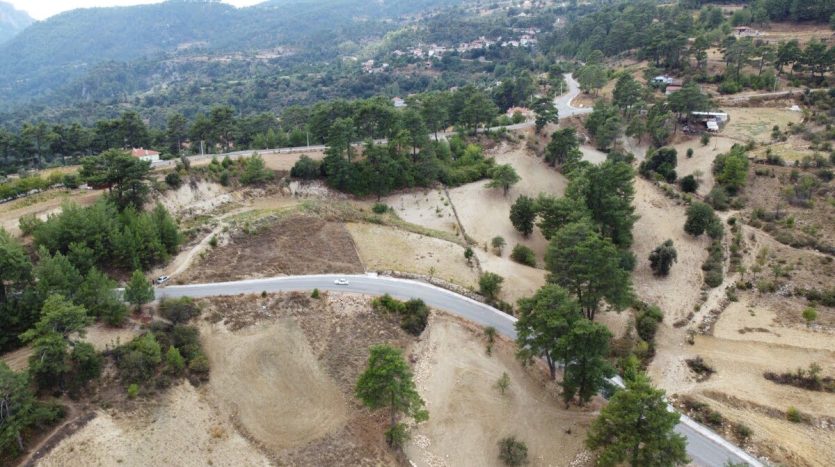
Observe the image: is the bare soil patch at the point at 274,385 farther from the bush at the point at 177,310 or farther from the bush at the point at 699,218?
the bush at the point at 699,218

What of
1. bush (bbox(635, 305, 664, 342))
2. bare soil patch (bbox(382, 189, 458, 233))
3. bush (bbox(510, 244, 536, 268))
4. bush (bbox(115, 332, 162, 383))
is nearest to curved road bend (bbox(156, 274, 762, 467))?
bush (bbox(115, 332, 162, 383))

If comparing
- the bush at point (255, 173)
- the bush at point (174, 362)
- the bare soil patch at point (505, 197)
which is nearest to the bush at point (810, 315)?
the bare soil patch at point (505, 197)

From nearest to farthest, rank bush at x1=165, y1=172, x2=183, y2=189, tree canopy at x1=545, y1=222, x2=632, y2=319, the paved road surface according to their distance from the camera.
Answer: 1. tree canopy at x1=545, y1=222, x2=632, y2=319
2. bush at x1=165, y1=172, x2=183, y2=189
3. the paved road surface

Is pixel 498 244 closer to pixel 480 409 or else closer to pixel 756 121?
Result: pixel 480 409

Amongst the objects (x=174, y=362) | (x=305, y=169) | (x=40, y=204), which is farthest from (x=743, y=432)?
(x=40, y=204)

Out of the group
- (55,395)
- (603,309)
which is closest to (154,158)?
(55,395)

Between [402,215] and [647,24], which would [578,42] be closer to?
[647,24]

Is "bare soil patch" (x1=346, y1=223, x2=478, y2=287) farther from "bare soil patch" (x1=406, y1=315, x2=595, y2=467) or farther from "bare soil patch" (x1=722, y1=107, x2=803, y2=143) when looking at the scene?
"bare soil patch" (x1=722, y1=107, x2=803, y2=143)
